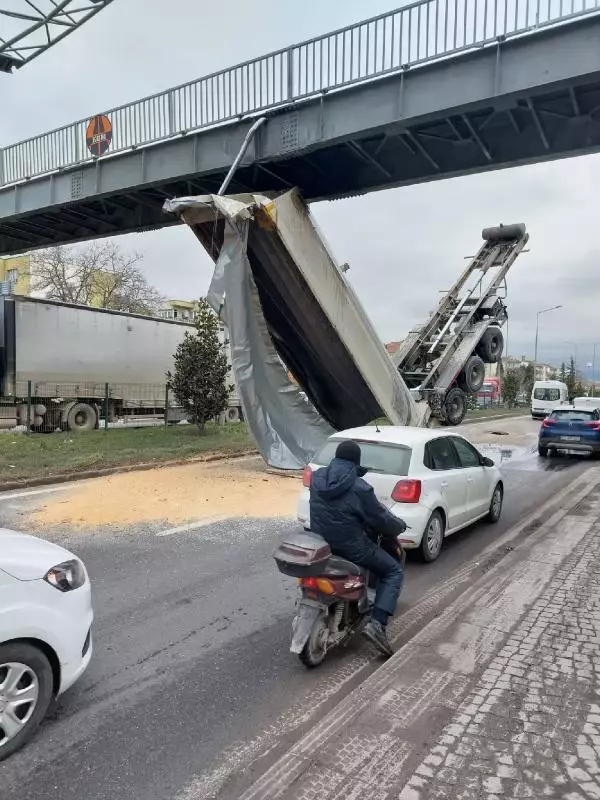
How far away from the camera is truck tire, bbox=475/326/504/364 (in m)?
15.9

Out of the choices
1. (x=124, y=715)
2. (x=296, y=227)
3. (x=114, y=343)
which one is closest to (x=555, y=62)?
(x=296, y=227)

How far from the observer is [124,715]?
3328mm

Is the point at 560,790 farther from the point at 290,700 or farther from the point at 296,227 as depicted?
the point at 296,227

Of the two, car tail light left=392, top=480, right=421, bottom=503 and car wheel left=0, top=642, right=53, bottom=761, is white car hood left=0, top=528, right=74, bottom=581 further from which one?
car tail light left=392, top=480, right=421, bottom=503

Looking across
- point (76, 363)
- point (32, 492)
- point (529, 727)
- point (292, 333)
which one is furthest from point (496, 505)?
point (76, 363)

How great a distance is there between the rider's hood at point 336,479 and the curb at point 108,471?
7676 mm

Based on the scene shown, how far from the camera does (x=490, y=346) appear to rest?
16.0 meters

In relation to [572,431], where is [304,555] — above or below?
above

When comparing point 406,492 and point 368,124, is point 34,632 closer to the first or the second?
point 406,492

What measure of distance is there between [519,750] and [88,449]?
12.1 meters

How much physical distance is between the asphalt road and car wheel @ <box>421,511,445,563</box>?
129 millimetres

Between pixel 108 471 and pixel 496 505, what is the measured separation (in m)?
7.18

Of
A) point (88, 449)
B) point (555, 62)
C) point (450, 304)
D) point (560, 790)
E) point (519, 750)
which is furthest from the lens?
point (450, 304)

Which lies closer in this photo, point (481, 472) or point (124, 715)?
point (124, 715)
